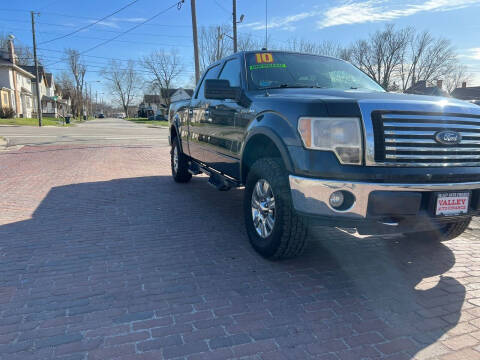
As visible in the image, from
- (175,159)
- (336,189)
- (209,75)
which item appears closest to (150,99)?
(175,159)

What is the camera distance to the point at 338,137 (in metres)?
2.74

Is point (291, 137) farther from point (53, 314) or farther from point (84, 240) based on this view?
point (84, 240)

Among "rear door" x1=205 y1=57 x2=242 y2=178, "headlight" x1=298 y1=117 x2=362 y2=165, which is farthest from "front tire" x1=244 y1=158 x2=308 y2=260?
"rear door" x1=205 y1=57 x2=242 y2=178

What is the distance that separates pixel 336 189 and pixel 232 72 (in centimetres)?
257

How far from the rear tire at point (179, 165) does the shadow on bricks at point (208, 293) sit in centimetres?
252

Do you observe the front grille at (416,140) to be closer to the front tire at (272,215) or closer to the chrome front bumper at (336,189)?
the chrome front bumper at (336,189)

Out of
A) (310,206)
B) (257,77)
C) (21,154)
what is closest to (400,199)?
(310,206)

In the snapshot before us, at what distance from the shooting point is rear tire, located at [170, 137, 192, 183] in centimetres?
716

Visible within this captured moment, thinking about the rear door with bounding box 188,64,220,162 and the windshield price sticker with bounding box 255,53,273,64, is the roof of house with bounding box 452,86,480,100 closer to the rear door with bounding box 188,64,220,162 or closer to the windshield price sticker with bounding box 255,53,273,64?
the rear door with bounding box 188,64,220,162

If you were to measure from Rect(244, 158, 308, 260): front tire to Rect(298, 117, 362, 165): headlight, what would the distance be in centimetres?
50

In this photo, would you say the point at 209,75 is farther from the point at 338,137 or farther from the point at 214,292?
the point at 214,292

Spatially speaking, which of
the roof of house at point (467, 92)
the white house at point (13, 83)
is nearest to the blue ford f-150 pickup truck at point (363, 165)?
the white house at point (13, 83)

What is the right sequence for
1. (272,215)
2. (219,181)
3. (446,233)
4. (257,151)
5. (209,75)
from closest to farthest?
(272,215) < (257,151) < (446,233) < (219,181) < (209,75)

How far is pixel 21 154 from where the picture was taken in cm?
1175
